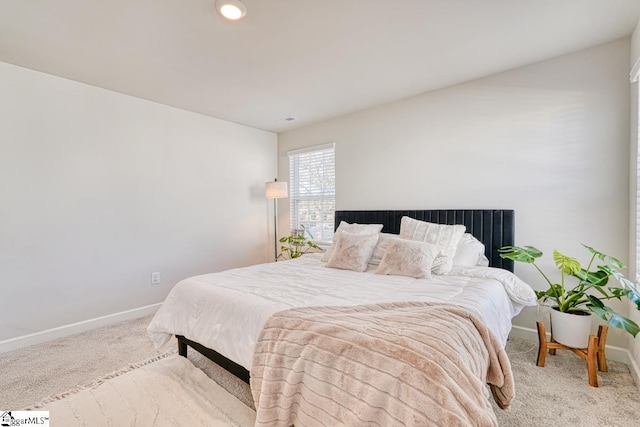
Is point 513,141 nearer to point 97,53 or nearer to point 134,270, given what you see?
point 97,53

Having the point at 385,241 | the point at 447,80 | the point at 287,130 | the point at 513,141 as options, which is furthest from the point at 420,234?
the point at 287,130

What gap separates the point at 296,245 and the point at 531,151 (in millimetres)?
3098

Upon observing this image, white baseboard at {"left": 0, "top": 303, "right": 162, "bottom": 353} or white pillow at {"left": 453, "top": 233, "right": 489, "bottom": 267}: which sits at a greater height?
white pillow at {"left": 453, "top": 233, "right": 489, "bottom": 267}

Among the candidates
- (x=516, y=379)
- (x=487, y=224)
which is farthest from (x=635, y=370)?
(x=487, y=224)

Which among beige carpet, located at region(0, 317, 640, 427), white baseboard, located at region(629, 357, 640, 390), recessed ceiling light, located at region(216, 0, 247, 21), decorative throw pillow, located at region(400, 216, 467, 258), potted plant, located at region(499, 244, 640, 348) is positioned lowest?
beige carpet, located at region(0, 317, 640, 427)

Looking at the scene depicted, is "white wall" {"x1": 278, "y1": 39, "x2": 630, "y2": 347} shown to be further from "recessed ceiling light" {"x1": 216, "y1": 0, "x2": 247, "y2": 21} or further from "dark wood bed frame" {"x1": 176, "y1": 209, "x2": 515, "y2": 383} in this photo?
"recessed ceiling light" {"x1": 216, "y1": 0, "x2": 247, "y2": 21}

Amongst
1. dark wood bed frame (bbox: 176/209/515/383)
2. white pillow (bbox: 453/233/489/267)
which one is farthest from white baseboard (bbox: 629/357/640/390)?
white pillow (bbox: 453/233/489/267)

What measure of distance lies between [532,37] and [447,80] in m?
0.77

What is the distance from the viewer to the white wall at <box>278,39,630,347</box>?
7.41 feet

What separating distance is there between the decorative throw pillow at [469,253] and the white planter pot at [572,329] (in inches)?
26.3

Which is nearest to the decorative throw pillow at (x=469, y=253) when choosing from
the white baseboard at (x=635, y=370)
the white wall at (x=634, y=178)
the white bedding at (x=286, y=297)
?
the white bedding at (x=286, y=297)

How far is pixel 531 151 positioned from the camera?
8.46 feet

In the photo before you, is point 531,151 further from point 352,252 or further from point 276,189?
point 276,189

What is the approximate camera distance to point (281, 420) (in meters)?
1.28
